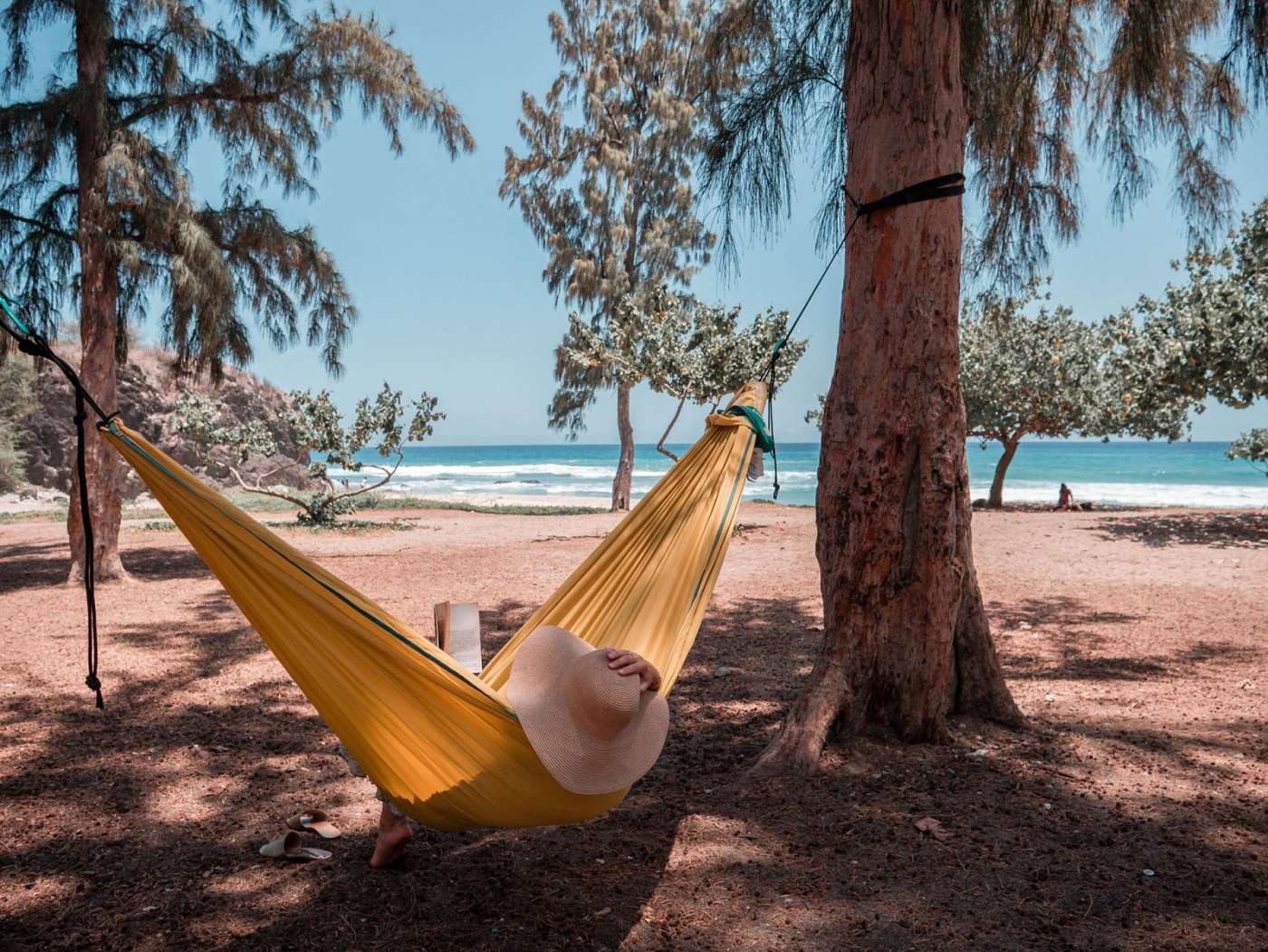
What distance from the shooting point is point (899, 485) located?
2240 millimetres

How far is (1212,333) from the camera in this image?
6.88 metres

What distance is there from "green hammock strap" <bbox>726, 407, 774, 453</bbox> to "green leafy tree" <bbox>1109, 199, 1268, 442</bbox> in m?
6.05

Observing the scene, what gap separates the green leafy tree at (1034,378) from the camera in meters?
11.4

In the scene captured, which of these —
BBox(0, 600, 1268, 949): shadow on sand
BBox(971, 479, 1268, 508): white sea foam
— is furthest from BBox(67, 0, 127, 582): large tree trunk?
BBox(971, 479, 1268, 508): white sea foam

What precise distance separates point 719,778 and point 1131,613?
10.8 feet

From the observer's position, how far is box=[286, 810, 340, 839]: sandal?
1.98m

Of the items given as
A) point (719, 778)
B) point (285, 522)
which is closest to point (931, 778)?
point (719, 778)

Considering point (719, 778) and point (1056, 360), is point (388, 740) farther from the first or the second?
point (1056, 360)

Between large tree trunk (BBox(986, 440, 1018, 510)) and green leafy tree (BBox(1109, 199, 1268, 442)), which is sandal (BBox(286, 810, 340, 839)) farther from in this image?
large tree trunk (BBox(986, 440, 1018, 510))

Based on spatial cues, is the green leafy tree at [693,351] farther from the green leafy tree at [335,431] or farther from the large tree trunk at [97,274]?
the large tree trunk at [97,274]

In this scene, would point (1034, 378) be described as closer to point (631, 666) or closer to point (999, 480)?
point (999, 480)

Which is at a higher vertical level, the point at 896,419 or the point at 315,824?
the point at 896,419

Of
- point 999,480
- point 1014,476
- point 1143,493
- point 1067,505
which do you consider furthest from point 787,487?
point 1014,476

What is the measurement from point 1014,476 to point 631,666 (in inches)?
1293
